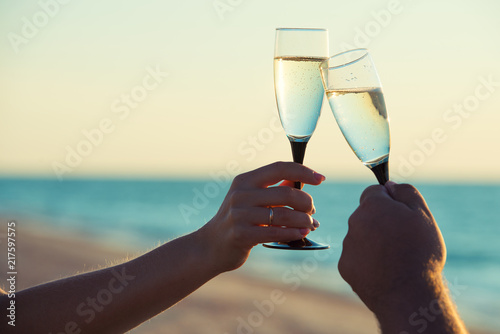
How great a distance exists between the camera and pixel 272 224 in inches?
66.0

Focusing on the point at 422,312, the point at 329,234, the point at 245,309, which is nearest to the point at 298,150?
the point at 422,312

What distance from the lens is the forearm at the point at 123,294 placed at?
1.81 m

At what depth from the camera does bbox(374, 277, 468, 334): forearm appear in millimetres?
1224

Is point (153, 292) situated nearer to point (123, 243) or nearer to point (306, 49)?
point (306, 49)

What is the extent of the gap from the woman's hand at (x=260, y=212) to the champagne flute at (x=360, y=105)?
0.21 metres

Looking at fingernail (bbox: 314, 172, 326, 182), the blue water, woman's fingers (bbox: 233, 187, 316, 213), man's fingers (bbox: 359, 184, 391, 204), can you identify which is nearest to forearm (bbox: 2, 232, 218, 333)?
woman's fingers (bbox: 233, 187, 316, 213)

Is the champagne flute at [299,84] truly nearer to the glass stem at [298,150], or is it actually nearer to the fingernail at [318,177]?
the glass stem at [298,150]

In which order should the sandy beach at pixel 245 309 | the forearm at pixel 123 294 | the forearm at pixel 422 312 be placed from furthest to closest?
the sandy beach at pixel 245 309 < the forearm at pixel 123 294 < the forearm at pixel 422 312

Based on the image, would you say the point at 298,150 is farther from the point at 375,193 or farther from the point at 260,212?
the point at 375,193

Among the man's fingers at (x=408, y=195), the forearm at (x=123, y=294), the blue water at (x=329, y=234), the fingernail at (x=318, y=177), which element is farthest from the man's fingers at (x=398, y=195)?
the blue water at (x=329, y=234)

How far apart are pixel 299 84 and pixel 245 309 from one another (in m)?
7.29

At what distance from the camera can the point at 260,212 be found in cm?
167

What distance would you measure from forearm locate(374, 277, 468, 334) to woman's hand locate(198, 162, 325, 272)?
47cm

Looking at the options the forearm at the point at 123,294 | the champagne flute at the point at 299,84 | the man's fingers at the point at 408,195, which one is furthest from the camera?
the champagne flute at the point at 299,84
